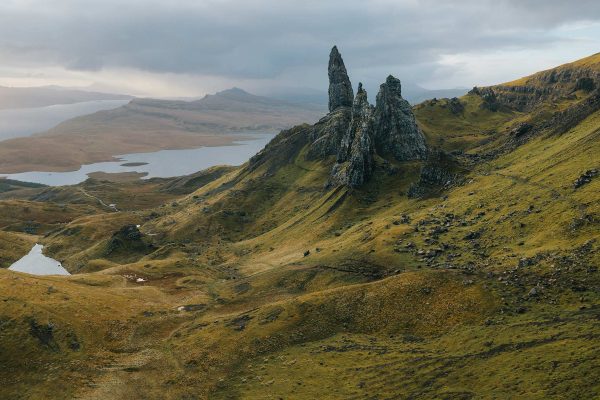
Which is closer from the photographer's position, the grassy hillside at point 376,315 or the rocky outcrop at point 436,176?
the grassy hillside at point 376,315

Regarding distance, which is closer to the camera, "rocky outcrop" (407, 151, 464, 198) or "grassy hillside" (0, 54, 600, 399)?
"grassy hillside" (0, 54, 600, 399)

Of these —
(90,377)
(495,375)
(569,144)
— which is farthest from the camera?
(569,144)

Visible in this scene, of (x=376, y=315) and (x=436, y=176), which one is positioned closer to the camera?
(x=376, y=315)

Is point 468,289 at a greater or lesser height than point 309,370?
greater

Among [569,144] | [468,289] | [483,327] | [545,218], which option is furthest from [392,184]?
[483,327]

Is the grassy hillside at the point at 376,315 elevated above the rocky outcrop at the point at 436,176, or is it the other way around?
the rocky outcrop at the point at 436,176

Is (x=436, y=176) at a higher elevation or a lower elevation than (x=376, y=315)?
higher

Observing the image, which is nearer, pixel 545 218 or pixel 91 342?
pixel 91 342

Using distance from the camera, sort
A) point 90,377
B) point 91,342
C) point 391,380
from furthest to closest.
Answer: point 91,342, point 90,377, point 391,380

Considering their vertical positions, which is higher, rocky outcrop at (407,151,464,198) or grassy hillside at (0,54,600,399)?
rocky outcrop at (407,151,464,198)

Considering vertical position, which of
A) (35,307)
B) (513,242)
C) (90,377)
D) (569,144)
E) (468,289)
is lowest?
(90,377)

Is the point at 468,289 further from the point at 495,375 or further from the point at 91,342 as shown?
the point at 91,342
